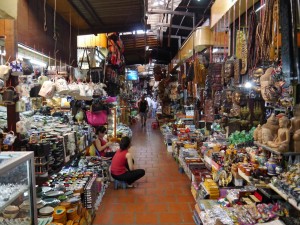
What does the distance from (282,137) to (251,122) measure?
66.3 inches

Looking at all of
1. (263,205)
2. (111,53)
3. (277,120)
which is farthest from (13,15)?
(111,53)

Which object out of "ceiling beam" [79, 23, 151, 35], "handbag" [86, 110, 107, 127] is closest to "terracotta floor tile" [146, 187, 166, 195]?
"handbag" [86, 110, 107, 127]

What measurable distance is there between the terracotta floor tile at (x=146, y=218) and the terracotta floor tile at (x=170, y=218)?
9 centimetres

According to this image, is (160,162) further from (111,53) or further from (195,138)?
(111,53)

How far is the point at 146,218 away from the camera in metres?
4.32

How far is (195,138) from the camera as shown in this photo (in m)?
7.46

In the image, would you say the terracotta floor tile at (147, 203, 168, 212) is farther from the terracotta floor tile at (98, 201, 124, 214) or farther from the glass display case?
the glass display case

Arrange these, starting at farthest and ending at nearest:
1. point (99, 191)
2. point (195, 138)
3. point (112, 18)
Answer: point (195, 138), point (112, 18), point (99, 191)

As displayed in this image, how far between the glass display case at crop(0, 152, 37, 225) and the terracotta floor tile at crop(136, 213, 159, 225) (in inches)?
81.3

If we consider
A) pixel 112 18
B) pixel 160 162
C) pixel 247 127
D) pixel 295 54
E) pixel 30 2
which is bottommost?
pixel 160 162

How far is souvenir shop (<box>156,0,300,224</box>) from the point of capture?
247 centimetres

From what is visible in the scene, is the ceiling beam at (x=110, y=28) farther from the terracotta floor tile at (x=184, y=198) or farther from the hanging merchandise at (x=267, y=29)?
the hanging merchandise at (x=267, y=29)

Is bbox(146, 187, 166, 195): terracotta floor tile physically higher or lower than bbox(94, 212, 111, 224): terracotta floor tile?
higher

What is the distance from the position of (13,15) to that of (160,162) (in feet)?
18.5
